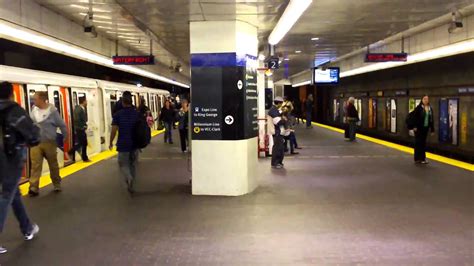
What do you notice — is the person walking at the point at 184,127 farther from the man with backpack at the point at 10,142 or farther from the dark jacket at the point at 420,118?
the man with backpack at the point at 10,142

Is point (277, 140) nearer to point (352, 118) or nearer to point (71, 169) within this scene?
point (71, 169)

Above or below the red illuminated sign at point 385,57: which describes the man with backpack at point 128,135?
below

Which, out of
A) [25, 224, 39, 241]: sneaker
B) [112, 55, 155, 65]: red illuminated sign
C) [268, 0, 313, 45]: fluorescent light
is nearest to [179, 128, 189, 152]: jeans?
[112, 55, 155, 65]: red illuminated sign

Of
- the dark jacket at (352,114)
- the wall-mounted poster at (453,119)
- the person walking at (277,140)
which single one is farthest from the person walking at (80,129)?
the wall-mounted poster at (453,119)

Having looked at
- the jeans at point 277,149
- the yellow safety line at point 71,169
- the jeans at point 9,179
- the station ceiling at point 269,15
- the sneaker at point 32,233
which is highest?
the station ceiling at point 269,15

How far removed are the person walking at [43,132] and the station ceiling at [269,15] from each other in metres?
1.77

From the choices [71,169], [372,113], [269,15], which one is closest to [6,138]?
[269,15]

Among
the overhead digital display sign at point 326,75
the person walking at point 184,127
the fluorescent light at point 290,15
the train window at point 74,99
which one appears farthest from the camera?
the overhead digital display sign at point 326,75

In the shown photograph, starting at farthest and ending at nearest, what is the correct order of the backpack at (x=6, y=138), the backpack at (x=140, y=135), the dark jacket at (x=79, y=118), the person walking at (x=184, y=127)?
the person walking at (x=184, y=127) → the dark jacket at (x=79, y=118) → the backpack at (x=140, y=135) → the backpack at (x=6, y=138)

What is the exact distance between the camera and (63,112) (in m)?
11.2

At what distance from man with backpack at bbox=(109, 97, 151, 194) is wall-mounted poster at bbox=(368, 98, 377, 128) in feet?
58.2

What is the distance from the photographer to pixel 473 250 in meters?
4.89

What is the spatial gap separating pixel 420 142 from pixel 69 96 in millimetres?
8060

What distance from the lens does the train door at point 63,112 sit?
35.4 feet
